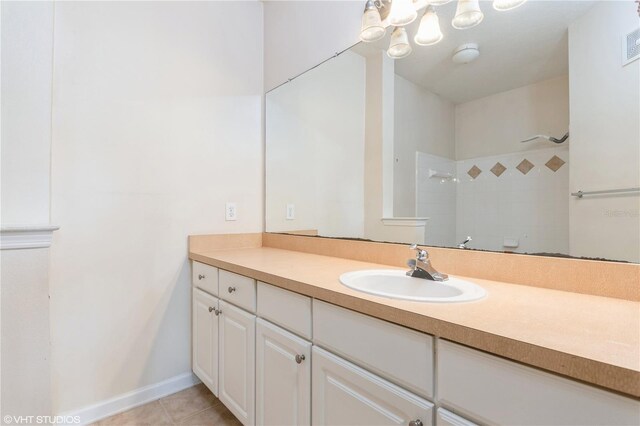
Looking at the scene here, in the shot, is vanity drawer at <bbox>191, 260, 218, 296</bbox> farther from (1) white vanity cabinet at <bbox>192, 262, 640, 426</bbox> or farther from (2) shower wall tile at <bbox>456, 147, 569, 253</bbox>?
(2) shower wall tile at <bbox>456, 147, 569, 253</bbox>

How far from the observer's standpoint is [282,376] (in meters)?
1.12

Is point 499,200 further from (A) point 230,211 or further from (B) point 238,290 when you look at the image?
(A) point 230,211

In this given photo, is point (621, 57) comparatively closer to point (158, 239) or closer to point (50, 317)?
point (158, 239)

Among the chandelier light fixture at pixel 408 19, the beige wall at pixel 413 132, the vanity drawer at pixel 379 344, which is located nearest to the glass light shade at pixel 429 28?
the chandelier light fixture at pixel 408 19

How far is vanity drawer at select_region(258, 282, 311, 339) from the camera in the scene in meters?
1.03

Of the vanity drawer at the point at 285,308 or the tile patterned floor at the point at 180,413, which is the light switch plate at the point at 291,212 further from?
the tile patterned floor at the point at 180,413

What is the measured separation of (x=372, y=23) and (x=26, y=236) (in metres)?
1.82

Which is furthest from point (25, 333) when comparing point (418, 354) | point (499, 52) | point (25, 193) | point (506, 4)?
point (506, 4)

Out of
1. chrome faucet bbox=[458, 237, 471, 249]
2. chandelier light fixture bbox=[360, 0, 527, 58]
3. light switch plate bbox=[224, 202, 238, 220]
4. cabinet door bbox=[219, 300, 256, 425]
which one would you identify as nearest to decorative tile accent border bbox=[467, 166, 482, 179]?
chrome faucet bbox=[458, 237, 471, 249]

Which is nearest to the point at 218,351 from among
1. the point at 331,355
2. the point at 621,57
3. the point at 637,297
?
the point at 331,355

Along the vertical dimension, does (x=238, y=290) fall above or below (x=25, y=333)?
above

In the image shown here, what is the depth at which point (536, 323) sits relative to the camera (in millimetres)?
656

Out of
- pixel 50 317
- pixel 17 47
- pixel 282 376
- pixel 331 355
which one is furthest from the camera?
pixel 50 317

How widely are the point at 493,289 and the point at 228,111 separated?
1843mm
